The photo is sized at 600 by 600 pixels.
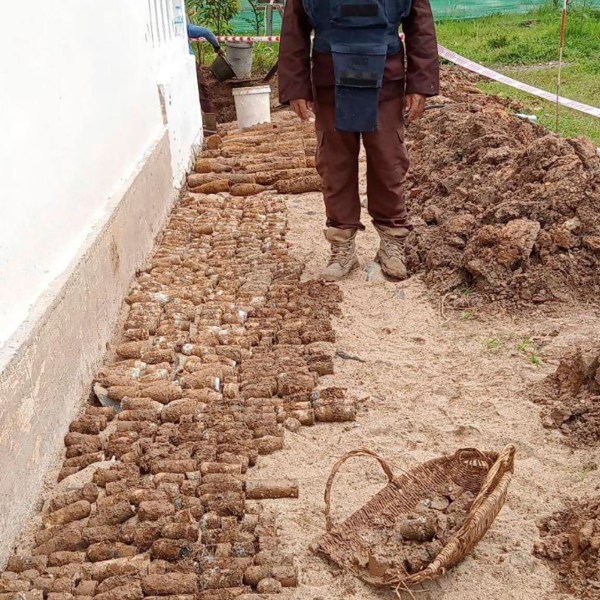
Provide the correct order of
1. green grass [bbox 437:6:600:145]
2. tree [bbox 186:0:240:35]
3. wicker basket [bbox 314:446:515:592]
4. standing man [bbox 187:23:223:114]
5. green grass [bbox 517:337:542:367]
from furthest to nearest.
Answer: tree [bbox 186:0:240:35], standing man [bbox 187:23:223:114], green grass [bbox 437:6:600:145], green grass [bbox 517:337:542:367], wicker basket [bbox 314:446:515:592]

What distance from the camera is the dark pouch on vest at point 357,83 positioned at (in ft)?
16.3

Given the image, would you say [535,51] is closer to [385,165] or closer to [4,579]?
[385,165]

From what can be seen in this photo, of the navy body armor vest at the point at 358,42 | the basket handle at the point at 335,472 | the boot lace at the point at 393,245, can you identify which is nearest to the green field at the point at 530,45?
the boot lace at the point at 393,245

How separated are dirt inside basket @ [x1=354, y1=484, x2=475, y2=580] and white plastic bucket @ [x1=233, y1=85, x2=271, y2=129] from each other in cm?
798

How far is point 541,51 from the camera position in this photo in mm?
13781

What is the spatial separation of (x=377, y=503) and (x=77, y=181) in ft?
8.04

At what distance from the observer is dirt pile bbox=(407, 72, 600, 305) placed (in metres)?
5.11

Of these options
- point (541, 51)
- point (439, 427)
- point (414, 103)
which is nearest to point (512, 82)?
point (541, 51)

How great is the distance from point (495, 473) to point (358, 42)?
2.96 metres

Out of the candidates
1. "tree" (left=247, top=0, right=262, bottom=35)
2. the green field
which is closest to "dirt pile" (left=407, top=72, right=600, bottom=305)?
the green field

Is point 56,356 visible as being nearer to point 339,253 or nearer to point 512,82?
point 339,253

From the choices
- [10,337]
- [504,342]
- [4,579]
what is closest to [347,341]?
[504,342]

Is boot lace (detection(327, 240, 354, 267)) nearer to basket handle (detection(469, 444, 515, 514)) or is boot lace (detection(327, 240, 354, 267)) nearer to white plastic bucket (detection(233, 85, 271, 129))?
basket handle (detection(469, 444, 515, 514))

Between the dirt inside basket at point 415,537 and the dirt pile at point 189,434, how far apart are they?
29 centimetres
